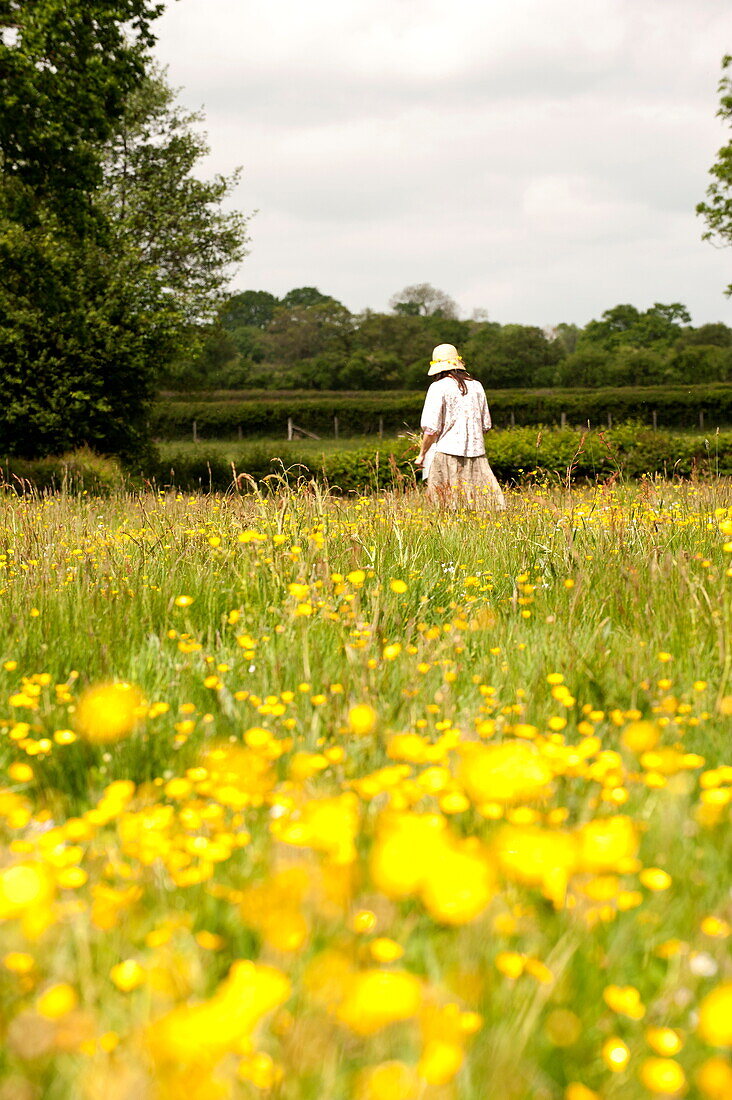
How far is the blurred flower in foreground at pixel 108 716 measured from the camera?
2.34 metres

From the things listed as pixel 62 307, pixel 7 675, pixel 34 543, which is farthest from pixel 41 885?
pixel 62 307

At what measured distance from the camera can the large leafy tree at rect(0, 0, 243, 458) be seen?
1377 centimetres

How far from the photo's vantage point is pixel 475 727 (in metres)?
2.39

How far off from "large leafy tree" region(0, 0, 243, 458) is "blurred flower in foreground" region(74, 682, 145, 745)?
523 inches

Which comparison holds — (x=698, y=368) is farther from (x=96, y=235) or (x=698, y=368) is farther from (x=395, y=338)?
(x=96, y=235)

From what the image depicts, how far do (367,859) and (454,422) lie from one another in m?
7.79

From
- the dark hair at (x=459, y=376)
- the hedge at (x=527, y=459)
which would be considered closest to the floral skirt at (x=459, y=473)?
the dark hair at (x=459, y=376)

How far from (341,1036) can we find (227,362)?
6915 centimetres

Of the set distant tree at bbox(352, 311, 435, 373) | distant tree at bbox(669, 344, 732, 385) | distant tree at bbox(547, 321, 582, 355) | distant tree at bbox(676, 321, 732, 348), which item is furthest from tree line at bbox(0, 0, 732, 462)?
distant tree at bbox(547, 321, 582, 355)

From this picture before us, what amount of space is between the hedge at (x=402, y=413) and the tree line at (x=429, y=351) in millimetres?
2451

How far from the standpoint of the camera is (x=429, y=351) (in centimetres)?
7862

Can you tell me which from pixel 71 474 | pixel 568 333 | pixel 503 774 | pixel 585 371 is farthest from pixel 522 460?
pixel 568 333

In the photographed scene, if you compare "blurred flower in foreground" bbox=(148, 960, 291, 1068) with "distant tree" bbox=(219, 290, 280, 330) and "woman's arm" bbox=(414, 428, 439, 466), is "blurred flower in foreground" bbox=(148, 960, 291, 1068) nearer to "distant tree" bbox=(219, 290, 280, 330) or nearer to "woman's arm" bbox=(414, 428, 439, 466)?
"woman's arm" bbox=(414, 428, 439, 466)

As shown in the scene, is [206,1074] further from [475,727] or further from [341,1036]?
[475,727]
